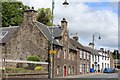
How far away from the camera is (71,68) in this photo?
180 ft

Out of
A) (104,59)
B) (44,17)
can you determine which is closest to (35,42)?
(44,17)

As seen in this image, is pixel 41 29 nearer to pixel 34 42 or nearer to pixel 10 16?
pixel 34 42

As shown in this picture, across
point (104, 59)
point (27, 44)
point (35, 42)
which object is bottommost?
point (104, 59)

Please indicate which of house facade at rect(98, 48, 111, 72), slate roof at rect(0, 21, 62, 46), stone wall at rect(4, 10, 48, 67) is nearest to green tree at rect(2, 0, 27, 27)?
slate roof at rect(0, 21, 62, 46)

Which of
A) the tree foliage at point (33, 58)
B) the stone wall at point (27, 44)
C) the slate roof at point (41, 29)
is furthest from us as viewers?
the slate roof at point (41, 29)

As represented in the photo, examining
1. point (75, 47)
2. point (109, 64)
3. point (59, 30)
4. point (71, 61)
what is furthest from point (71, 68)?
point (109, 64)

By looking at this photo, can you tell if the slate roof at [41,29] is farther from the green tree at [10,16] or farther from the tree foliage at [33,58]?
the green tree at [10,16]

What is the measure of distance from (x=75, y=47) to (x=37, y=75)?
20.8 meters

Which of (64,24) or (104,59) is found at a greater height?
(64,24)

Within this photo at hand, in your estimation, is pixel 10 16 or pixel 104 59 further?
pixel 104 59

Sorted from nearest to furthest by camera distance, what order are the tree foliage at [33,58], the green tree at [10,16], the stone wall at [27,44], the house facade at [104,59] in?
the tree foliage at [33,58]
the stone wall at [27,44]
the green tree at [10,16]
the house facade at [104,59]

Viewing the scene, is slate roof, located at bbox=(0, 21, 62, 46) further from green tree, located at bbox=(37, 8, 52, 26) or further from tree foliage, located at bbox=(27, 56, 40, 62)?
green tree, located at bbox=(37, 8, 52, 26)

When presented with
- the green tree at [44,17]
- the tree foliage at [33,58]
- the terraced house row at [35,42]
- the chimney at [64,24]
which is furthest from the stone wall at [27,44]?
the green tree at [44,17]

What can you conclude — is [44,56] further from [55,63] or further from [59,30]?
[59,30]
